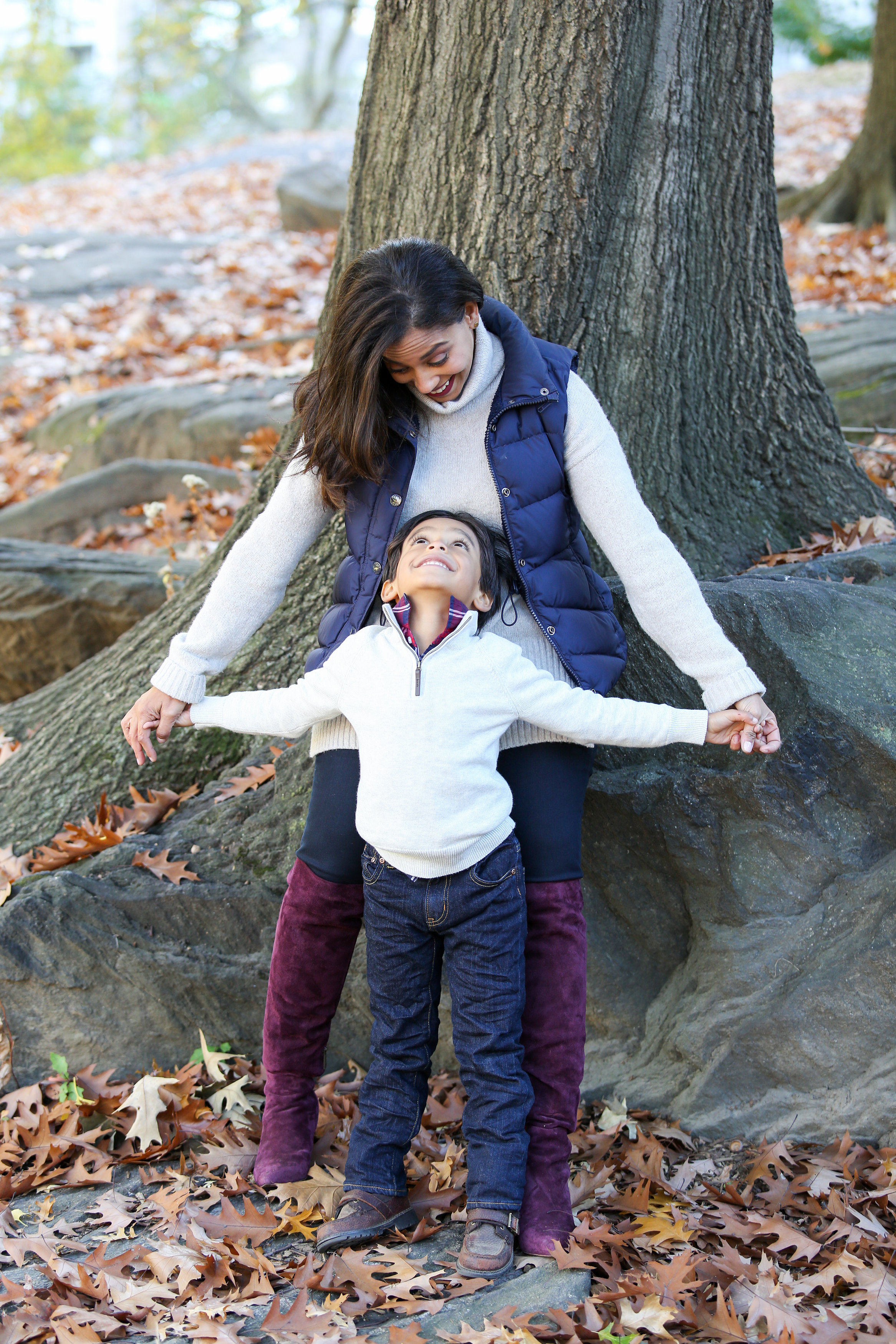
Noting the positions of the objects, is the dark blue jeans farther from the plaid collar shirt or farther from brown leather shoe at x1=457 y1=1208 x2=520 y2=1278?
the plaid collar shirt

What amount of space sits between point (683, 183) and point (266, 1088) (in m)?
3.06

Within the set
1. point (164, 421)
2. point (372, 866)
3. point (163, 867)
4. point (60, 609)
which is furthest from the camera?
point (164, 421)

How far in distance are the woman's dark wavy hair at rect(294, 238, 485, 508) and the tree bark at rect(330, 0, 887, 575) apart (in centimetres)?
86

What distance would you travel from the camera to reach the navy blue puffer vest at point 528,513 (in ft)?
8.95

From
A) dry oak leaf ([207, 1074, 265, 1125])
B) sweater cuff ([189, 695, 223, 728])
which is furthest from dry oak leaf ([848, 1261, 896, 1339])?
sweater cuff ([189, 695, 223, 728])

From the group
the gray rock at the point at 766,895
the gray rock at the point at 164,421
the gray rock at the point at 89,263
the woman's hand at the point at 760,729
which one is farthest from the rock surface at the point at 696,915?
the gray rock at the point at 89,263

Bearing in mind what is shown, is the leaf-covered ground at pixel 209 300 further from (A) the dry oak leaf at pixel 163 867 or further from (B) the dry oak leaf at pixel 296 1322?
(B) the dry oak leaf at pixel 296 1322

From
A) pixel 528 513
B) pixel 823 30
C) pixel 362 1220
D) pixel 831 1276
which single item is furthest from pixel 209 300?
pixel 823 30

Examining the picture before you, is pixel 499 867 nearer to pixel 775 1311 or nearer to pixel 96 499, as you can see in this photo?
pixel 775 1311

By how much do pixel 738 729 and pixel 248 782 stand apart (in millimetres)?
1657

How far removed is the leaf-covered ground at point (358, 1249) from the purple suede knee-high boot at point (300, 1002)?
4.0 inches

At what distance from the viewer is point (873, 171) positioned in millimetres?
10211

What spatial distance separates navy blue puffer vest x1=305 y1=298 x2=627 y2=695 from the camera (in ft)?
8.95

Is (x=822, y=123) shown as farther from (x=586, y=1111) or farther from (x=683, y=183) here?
(x=586, y=1111)
